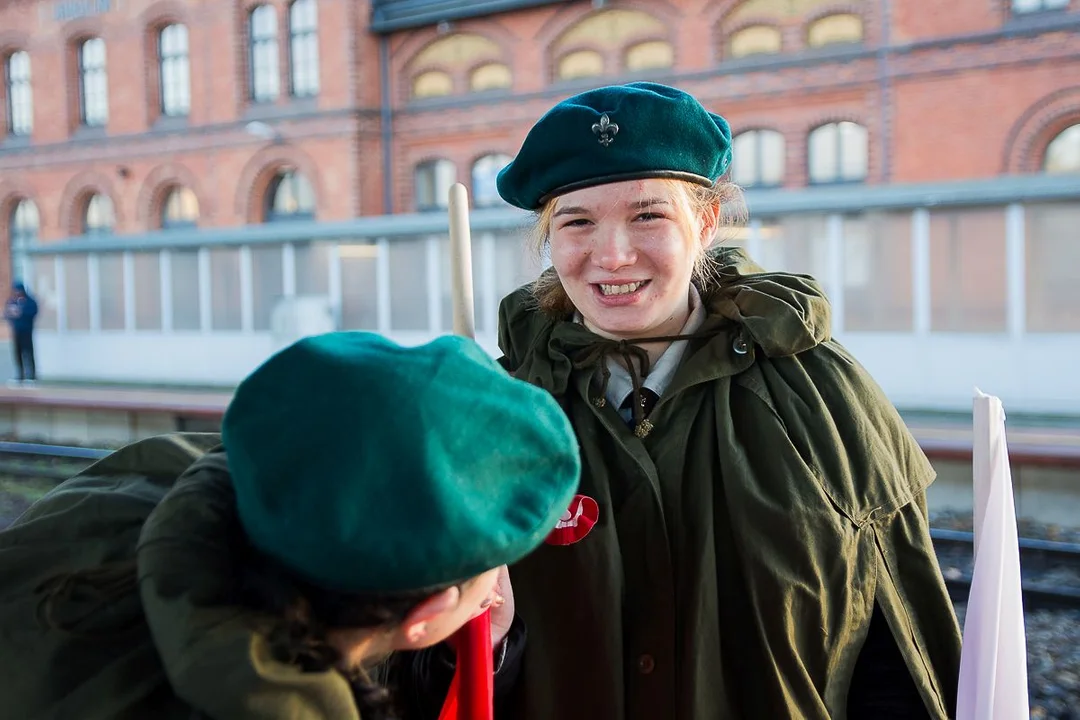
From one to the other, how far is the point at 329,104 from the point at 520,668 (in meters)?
23.3

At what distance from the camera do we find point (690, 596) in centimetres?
156

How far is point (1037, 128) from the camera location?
16.8 m

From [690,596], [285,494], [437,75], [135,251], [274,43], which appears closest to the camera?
[285,494]

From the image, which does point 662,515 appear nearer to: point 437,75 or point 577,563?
point 577,563

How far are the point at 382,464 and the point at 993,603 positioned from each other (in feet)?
3.76

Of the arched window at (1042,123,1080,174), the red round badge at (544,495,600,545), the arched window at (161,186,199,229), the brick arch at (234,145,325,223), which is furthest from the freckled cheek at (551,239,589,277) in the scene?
the arched window at (161,186,199,229)

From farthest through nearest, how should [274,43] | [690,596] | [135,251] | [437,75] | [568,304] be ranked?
[274,43] < [437,75] < [135,251] < [568,304] < [690,596]

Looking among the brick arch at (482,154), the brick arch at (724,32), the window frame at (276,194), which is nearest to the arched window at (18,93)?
the window frame at (276,194)

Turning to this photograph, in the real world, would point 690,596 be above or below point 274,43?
below

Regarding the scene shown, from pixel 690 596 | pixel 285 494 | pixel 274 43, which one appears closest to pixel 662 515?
pixel 690 596

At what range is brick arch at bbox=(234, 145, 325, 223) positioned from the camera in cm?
2380

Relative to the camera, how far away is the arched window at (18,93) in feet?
94.9

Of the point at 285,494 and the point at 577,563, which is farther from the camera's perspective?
the point at 577,563

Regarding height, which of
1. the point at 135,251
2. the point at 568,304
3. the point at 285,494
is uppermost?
the point at 135,251
